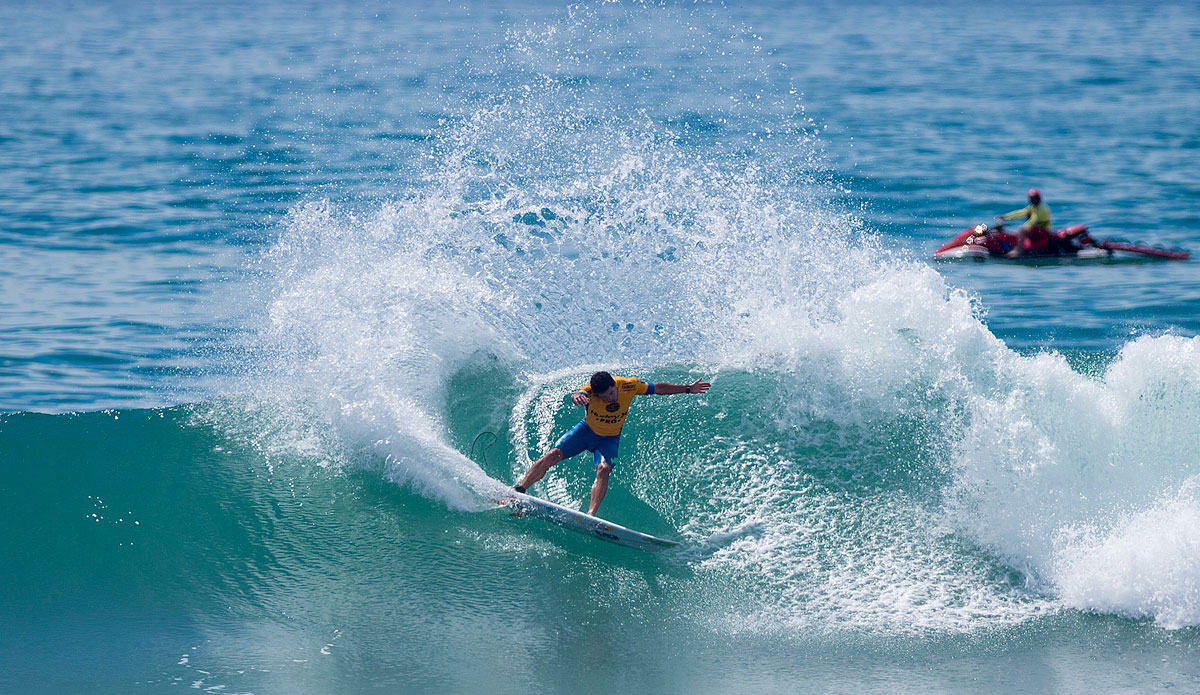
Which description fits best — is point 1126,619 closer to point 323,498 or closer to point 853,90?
point 323,498

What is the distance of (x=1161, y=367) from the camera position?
36.3 feet

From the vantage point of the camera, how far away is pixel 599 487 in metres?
9.93

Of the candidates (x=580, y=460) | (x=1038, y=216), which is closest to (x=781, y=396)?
(x=580, y=460)

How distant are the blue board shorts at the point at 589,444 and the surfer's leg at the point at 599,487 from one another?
12 cm

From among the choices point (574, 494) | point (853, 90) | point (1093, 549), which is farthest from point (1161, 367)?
point (853, 90)

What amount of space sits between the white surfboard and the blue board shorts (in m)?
0.55

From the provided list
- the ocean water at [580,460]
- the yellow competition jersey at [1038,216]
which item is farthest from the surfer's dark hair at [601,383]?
the yellow competition jersey at [1038,216]

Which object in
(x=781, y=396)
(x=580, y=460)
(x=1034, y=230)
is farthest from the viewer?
(x=1034, y=230)

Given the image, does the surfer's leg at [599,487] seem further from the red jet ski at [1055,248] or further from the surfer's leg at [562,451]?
the red jet ski at [1055,248]

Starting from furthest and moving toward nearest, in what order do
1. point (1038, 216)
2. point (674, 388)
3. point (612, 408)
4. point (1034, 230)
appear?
point (1034, 230) < point (1038, 216) < point (674, 388) < point (612, 408)

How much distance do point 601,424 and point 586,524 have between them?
37.9 inches

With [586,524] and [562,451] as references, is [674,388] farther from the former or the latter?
[586,524]

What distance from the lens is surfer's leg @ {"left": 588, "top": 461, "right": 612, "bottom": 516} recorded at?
987 cm

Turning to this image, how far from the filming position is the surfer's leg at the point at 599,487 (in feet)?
32.4
